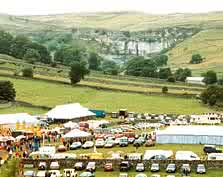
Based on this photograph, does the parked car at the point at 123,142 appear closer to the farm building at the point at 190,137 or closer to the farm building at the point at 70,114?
the farm building at the point at 190,137

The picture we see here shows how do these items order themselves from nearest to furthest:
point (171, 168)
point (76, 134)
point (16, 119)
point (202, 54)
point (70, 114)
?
point (171, 168) < point (76, 134) < point (16, 119) < point (70, 114) < point (202, 54)

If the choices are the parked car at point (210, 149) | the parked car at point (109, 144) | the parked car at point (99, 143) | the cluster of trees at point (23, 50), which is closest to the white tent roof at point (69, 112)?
the parked car at point (99, 143)

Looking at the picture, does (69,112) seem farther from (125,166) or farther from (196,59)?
(196,59)

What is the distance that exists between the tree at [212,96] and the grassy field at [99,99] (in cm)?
117

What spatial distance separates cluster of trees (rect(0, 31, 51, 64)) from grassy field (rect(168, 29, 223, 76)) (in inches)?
1601

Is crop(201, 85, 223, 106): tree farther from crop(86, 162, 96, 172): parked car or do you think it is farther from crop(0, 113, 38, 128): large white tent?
crop(86, 162, 96, 172): parked car

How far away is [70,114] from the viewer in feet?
214

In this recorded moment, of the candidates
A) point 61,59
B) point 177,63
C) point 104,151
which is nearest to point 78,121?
point 104,151

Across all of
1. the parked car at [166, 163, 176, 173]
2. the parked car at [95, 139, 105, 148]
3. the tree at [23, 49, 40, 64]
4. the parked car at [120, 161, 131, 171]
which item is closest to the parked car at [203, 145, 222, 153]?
the parked car at [166, 163, 176, 173]

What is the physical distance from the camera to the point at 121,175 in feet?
125

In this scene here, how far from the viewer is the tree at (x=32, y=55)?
12251 cm

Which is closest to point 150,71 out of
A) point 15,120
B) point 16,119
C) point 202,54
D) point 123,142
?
point 202,54

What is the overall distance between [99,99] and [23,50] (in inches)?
2461

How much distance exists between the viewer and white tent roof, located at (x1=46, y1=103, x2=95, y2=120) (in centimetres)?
6481
